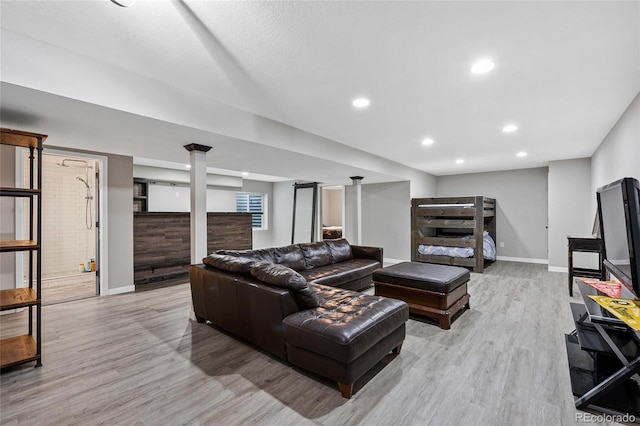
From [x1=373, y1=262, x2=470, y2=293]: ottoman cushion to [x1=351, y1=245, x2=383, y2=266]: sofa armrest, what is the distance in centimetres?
118

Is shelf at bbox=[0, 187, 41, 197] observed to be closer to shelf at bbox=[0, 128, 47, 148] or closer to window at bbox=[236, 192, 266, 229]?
shelf at bbox=[0, 128, 47, 148]

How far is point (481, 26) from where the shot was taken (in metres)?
1.70

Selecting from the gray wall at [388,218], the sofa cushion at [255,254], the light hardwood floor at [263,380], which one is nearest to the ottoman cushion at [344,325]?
the light hardwood floor at [263,380]

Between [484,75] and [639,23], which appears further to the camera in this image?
[484,75]

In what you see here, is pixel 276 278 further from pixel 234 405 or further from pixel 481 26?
pixel 481 26

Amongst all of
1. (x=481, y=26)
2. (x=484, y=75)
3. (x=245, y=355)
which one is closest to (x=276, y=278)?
(x=245, y=355)

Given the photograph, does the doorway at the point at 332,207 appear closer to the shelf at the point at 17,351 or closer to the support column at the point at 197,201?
the support column at the point at 197,201

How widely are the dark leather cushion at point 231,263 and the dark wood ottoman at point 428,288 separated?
1.68 meters

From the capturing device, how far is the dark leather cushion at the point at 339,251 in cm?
472

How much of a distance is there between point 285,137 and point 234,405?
2907 mm


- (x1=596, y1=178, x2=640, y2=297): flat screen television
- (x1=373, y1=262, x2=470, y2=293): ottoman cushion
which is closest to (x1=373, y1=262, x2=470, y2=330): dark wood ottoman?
(x1=373, y1=262, x2=470, y2=293): ottoman cushion

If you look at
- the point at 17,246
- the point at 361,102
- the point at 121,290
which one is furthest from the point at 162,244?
the point at 361,102

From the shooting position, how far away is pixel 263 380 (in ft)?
6.98

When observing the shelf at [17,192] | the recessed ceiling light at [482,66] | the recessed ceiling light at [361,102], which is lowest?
the shelf at [17,192]
